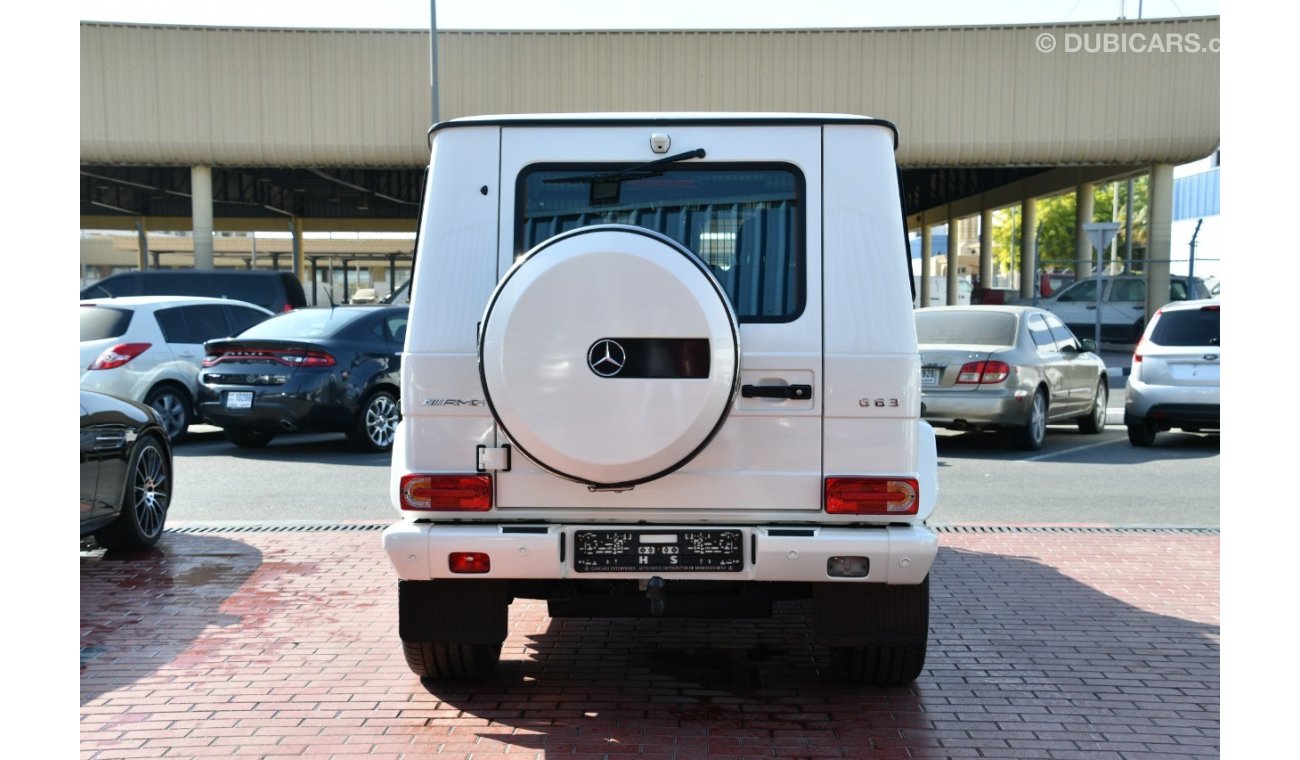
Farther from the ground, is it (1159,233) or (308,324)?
(1159,233)

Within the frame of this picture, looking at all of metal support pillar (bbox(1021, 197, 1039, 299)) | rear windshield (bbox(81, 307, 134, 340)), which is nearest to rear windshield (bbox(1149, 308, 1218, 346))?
rear windshield (bbox(81, 307, 134, 340))

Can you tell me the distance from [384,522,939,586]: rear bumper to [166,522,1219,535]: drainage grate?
413 cm

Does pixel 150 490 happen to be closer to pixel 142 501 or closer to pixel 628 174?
pixel 142 501

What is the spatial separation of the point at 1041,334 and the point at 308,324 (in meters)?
7.55

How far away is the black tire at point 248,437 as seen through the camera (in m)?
13.0

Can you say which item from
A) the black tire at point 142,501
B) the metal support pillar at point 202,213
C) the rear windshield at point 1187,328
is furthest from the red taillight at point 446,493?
the metal support pillar at point 202,213

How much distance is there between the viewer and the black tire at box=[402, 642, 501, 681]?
5.04 metres

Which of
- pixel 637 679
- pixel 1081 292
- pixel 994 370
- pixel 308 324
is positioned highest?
pixel 1081 292

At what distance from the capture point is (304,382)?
12.4 metres

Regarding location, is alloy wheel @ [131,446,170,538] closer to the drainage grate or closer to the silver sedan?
the drainage grate

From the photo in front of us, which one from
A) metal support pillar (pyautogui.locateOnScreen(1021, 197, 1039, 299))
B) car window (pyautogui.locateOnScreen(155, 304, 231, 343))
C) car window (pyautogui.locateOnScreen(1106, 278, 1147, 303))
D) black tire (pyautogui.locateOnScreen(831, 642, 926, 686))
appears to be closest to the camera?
black tire (pyautogui.locateOnScreen(831, 642, 926, 686))

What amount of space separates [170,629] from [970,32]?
26.4m

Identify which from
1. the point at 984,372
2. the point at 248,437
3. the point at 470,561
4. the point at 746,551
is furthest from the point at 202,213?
the point at 746,551

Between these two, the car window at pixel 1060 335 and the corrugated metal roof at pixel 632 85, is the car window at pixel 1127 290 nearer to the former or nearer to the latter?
the corrugated metal roof at pixel 632 85
